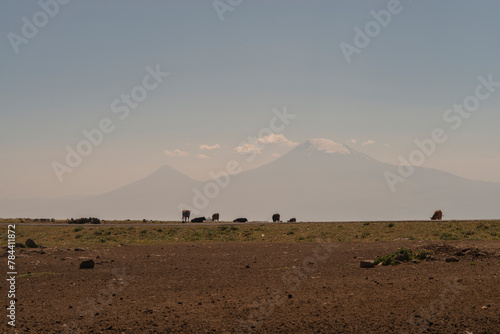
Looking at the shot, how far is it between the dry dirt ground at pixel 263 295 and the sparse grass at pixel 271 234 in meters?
10.9

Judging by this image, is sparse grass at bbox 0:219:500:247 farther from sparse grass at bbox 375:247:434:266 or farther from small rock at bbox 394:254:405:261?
small rock at bbox 394:254:405:261

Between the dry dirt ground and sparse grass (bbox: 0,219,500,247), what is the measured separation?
10934mm

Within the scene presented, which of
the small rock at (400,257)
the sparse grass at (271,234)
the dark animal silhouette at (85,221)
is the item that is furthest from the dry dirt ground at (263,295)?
the dark animal silhouette at (85,221)

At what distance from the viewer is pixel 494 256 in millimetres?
20297

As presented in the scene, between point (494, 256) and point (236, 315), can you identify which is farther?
point (494, 256)

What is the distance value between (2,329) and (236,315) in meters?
5.84

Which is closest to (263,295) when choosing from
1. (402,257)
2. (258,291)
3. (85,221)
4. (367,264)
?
(258,291)

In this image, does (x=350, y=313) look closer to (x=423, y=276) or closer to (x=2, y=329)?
(x=423, y=276)

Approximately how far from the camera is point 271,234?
131ft

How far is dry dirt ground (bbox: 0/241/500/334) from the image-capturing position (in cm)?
1148

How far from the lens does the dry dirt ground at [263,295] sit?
11484 mm

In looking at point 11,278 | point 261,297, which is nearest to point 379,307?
point 261,297

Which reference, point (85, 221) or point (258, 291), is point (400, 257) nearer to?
point (258, 291)

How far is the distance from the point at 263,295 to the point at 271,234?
2551 cm
